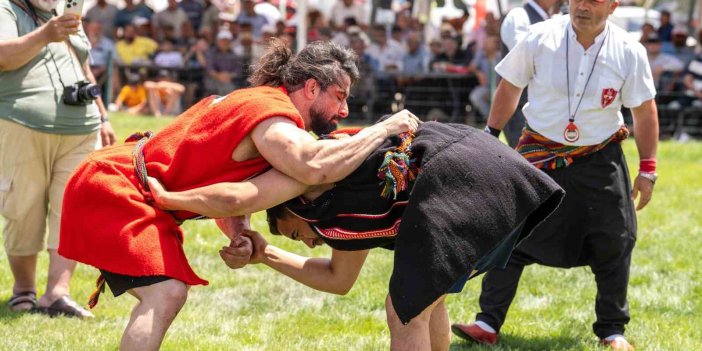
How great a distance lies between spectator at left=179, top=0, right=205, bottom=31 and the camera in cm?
1994

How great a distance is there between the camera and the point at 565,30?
17.3 feet

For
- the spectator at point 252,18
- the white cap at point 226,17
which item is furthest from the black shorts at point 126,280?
the white cap at point 226,17

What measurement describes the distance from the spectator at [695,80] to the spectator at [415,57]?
13.1ft

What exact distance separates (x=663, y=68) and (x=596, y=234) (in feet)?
34.1

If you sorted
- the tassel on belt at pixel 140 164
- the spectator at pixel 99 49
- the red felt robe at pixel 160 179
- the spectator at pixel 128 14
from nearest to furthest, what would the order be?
the red felt robe at pixel 160 179
the tassel on belt at pixel 140 164
the spectator at pixel 99 49
the spectator at pixel 128 14

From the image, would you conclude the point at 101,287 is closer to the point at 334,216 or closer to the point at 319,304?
the point at 334,216

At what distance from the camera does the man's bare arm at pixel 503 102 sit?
5418 millimetres

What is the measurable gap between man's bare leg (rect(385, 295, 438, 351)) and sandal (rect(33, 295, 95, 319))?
2.55 metres

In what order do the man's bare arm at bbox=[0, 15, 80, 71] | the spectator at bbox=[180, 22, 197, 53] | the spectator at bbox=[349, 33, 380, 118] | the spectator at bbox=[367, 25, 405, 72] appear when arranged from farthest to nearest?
1. the spectator at bbox=[180, 22, 197, 53]
2. the spectator at bbox=[367, 25, 405, 72]
3. the spectator at bbox=[349, 33, 380, 118]
4. the man's bare arm at bbox=[0, 15, 80, 71]

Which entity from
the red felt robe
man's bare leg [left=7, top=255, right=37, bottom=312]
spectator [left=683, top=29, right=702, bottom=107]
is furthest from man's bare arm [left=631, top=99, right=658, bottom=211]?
spectator [left=683, top=29, right=702, bottom=107]

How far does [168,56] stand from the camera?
18.6 m

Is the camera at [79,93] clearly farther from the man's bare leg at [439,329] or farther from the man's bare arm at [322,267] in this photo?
the man's bare leg at [439,329]

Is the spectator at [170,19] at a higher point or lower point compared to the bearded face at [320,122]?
lower

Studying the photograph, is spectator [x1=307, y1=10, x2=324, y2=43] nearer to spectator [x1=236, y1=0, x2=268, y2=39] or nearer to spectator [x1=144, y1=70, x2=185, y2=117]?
spectator [x1=236, y1=0, x2=268, y2=39]
